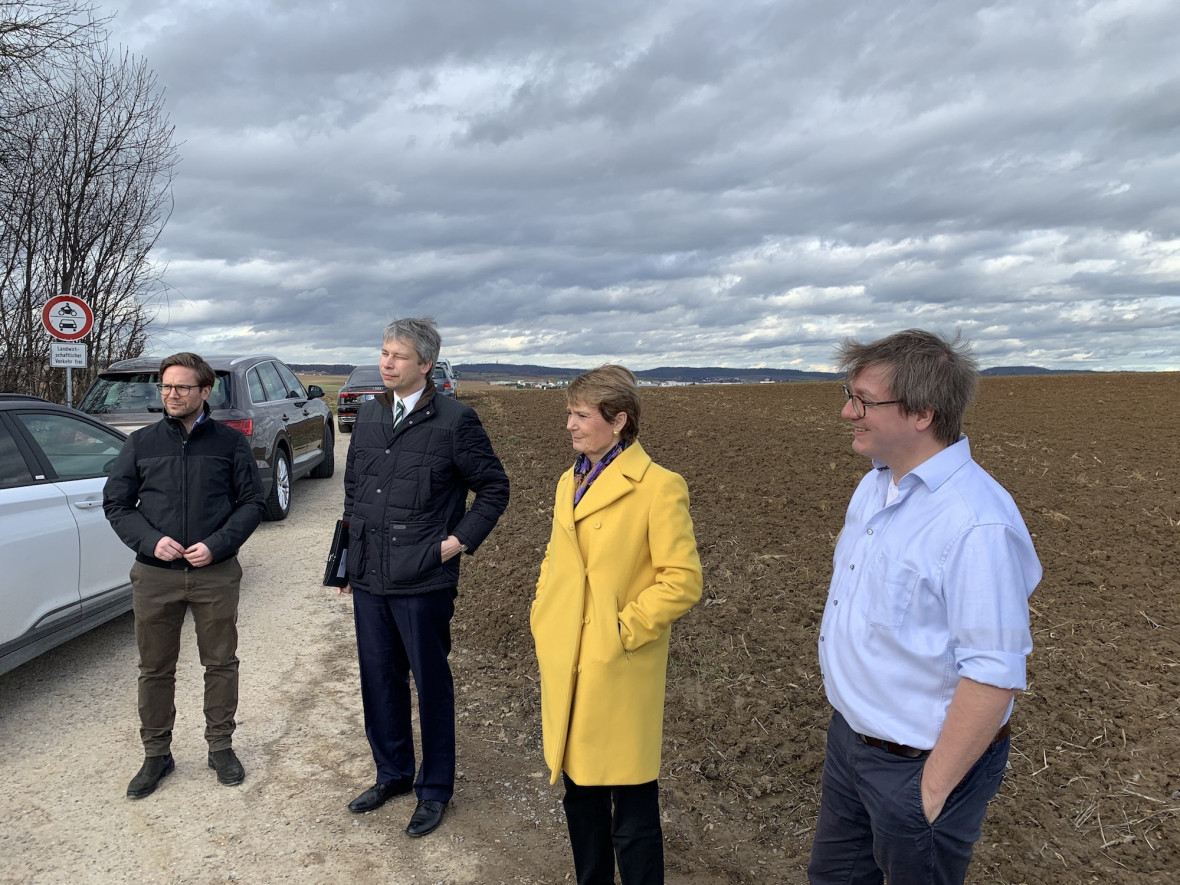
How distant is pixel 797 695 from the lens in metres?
4.29

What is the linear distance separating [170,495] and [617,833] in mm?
2379

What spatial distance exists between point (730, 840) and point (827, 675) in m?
1.59

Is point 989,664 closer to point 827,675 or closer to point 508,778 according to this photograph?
point 827,675

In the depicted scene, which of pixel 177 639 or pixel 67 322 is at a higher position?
pixel 67 322

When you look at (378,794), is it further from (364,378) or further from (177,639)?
(364,378)

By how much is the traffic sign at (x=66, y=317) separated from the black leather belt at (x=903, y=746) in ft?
38.5

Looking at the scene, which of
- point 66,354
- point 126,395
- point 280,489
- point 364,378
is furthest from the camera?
point 364,378

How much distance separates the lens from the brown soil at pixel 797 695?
124 inches

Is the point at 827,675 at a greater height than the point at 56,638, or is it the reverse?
the point at 827,675

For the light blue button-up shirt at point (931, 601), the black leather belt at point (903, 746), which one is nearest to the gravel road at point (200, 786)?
the black leather belt at point (903, 746)

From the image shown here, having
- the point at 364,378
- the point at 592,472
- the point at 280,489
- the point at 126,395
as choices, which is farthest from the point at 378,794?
the point at 364,378

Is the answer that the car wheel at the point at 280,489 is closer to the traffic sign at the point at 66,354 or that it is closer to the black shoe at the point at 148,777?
the traffic sign at the point at 66,354

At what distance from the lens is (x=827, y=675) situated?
208 centimetres

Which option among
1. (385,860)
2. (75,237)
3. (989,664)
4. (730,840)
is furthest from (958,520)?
(75,237)
